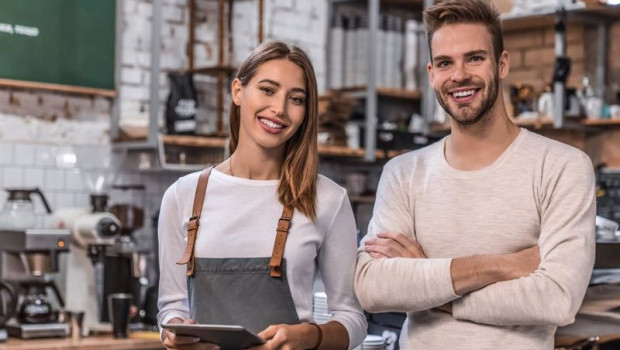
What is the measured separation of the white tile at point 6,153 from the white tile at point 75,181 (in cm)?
31

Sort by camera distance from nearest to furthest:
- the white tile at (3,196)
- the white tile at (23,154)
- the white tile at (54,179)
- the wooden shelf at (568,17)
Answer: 1. the white tile at (3,196)
2. the white tile at (23,154)
3. the white tile at (54,179)
4. the wooden shelf at (568,17)

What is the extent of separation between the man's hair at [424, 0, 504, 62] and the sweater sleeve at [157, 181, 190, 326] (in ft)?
2.25

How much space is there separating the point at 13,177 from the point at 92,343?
0.96m

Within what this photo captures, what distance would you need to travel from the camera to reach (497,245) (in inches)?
89.7

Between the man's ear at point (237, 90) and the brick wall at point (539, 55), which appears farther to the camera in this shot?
the brick wall at point (539, 55)

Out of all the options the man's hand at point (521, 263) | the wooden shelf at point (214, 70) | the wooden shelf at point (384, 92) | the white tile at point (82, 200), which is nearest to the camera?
the man's hand at point (521, 263)

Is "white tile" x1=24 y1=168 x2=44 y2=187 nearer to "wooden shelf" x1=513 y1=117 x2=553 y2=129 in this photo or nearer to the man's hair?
"wooden shelf" x1=513 y1=117 x2=553 y2=129

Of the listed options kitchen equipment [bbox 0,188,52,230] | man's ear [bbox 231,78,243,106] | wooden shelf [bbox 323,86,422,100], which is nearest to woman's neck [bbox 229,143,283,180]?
man's ear [bbox 231,78,243,106]

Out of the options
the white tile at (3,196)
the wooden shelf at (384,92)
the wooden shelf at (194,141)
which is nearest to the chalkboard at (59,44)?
the wooden shelf at (194,141)

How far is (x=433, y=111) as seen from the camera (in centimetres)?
627

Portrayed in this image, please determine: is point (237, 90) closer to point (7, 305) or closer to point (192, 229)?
point (192, 229)

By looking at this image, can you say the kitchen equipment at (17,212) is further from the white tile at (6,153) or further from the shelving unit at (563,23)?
the shelving unit at (563,23)

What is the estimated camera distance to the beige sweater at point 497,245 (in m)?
2.19

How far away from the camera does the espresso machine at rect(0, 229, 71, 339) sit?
4.42 meters
